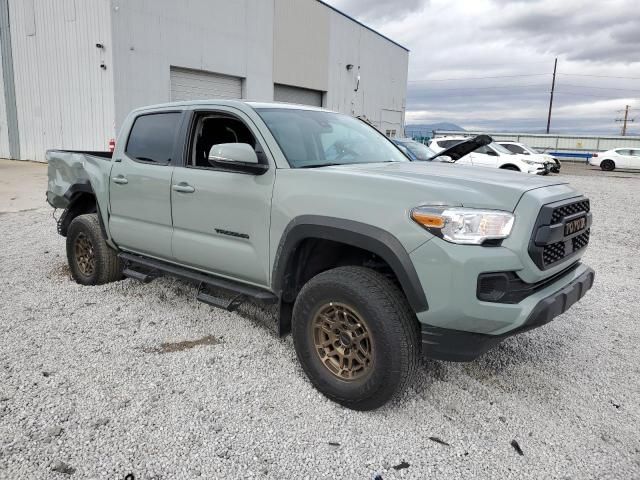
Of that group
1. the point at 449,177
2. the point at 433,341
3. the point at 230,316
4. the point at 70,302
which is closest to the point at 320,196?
the point at 449,177

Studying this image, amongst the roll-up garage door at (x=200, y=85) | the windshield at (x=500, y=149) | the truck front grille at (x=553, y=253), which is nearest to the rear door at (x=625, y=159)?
the windshield at (x=500, y=149)

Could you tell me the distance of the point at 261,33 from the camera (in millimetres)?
20609

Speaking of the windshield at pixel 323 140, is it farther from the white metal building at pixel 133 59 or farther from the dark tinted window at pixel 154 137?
the white metal building at pixel 133 59

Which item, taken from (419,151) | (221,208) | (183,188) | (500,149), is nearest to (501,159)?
(500,149)

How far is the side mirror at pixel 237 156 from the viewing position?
10.5ft

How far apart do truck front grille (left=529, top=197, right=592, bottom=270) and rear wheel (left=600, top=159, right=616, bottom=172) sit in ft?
101

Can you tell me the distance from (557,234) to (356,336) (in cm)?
124

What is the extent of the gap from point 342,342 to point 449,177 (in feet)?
3.82

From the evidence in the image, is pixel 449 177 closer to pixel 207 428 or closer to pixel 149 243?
pixel 207 428

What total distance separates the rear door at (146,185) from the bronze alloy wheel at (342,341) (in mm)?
1673

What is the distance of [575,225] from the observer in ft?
9.96

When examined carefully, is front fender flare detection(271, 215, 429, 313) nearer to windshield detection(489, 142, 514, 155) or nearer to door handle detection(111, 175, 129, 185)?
door handle detection(111, 175, 129, 185)

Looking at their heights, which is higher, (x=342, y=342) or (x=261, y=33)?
(x=261, y=33)

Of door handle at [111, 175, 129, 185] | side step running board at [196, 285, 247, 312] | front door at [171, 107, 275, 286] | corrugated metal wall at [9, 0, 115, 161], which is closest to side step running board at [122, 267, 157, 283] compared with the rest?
front door at [171, 107, 275, 286]
